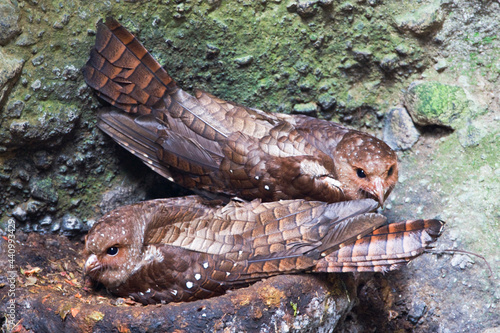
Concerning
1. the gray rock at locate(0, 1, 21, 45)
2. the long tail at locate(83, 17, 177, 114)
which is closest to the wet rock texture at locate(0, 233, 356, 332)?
the long tail at locate(83, 17, 177, 114)

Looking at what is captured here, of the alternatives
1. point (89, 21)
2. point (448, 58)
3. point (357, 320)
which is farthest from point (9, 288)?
point (448, 58)

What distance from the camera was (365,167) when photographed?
4.20 metres

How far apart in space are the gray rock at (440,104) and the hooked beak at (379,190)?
2.92ft

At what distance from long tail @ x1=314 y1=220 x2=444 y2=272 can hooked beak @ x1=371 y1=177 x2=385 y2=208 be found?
572 mm

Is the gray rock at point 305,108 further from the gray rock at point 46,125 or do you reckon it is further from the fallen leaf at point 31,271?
the fallen leaf at point 31,271

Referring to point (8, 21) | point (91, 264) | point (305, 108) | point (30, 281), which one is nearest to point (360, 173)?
point (305, 108)

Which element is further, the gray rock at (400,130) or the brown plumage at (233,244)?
the gray rock at (400,130)

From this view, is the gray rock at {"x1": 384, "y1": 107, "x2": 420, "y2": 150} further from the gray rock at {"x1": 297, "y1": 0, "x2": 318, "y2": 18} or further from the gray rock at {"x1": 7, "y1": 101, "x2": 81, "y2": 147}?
the gray rock at {"x1": 7, "y1": 101, "x2": 81, "y2": 147}

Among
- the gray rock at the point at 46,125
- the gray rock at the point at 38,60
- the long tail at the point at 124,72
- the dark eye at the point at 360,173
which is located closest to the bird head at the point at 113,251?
the gray rock at the point at 46,125

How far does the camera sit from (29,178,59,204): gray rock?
13.8 ft

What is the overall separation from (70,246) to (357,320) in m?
2.48

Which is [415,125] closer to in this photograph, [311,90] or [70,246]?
[311,90]

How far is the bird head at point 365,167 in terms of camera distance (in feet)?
13.7

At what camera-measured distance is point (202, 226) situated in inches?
155
